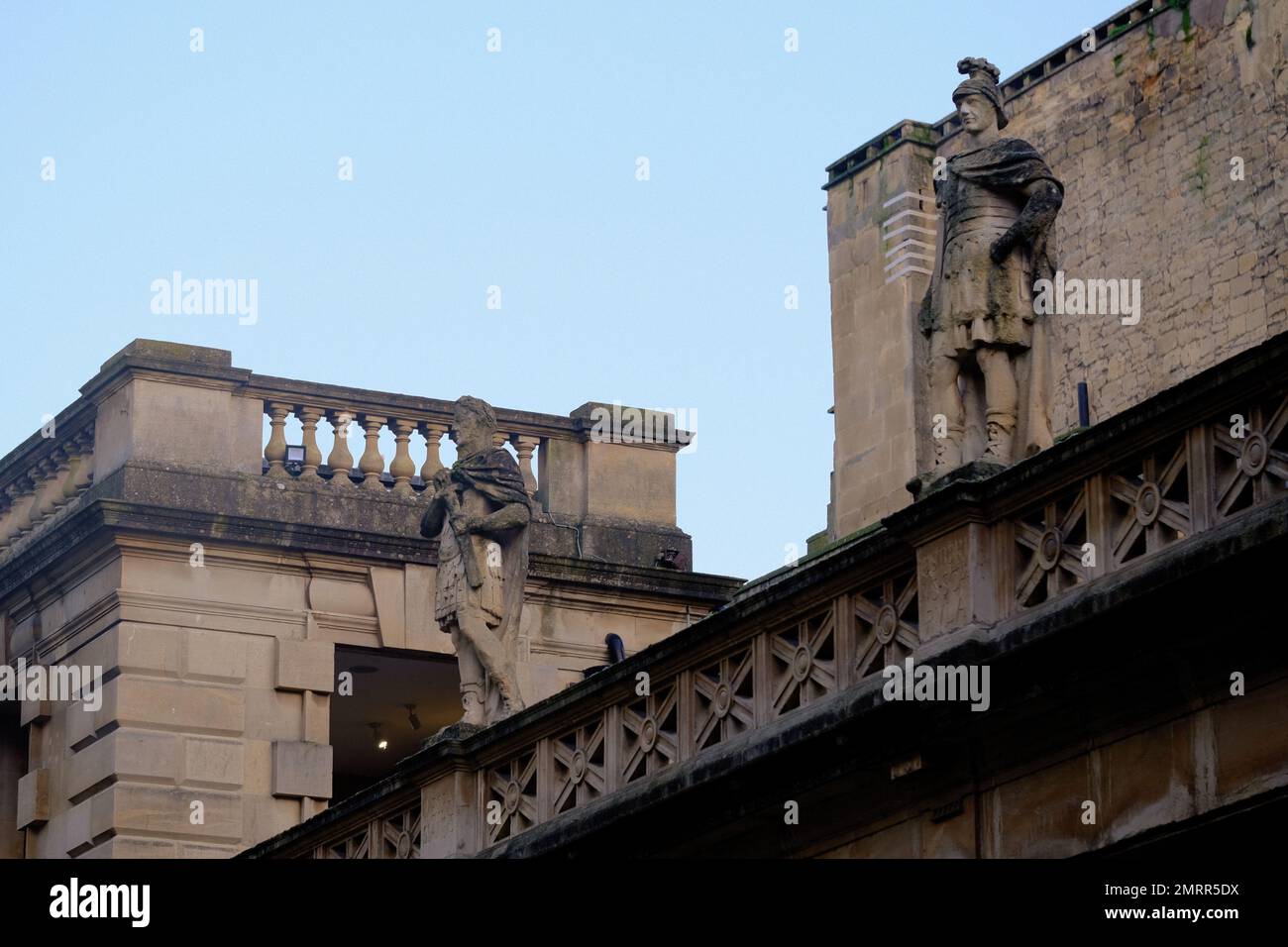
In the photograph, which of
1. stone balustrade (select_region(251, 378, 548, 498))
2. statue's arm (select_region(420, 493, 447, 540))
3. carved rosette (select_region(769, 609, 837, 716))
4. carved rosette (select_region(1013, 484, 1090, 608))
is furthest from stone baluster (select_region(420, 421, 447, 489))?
carved rosette (select_region(1013, 484, 1090, 608))

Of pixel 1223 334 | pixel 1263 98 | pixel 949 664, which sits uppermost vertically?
pixel 1263 98

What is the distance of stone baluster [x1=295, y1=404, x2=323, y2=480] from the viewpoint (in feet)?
94.4

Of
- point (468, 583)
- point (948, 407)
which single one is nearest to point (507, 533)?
point (468, 583)

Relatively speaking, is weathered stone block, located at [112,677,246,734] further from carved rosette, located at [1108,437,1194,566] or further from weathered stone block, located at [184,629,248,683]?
carved rosette, located at [1108,437,1194,566]

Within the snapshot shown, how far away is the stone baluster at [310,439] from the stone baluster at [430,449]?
1.07m

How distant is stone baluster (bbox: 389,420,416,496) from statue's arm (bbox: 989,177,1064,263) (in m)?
12.4

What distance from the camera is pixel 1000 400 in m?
17.5

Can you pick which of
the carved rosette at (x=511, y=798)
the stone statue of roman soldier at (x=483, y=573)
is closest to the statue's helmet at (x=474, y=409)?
the stone statue of roman soldier at (x=483, y=573)

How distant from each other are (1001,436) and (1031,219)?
48.4 inches

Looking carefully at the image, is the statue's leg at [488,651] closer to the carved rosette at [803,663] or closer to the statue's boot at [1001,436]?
the carved rosette at [803,663]
